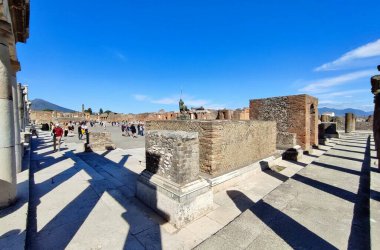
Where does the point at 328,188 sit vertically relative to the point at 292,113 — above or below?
below

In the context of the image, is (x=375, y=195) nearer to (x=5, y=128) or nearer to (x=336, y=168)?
(x=336, y=168)

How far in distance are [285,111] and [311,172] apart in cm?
562

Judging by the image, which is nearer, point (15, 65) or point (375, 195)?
point (375, 195)

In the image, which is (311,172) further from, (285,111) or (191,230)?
(285,111)

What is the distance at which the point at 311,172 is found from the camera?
6078mm

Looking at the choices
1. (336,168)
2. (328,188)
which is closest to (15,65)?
(328,188)

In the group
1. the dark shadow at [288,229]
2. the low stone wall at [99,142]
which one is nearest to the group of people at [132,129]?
the low stone wall at [99,142]

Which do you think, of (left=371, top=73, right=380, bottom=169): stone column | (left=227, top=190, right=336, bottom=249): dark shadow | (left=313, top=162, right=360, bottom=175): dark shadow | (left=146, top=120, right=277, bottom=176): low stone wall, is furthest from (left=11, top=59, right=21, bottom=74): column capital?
(left=313, top=162, right=360, bottom=175): dark shadow

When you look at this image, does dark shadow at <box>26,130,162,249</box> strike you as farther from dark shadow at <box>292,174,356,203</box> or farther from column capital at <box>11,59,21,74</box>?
dark shadow at <box>292,174,356,203</box>

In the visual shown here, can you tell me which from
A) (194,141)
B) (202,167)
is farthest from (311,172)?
(194,141)

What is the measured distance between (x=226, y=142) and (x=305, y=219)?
2.95 m

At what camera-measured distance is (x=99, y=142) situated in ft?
35.5

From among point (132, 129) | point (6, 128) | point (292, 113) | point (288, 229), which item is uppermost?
point (292, 113)

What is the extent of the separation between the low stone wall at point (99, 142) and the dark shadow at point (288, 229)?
9.68m
